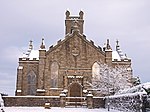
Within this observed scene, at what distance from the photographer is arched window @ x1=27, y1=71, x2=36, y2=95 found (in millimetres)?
48781

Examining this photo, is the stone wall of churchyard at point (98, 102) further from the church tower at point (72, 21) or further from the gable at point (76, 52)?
the church tower at point (72, 21)

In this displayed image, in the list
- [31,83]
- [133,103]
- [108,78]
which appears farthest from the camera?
[31,83]

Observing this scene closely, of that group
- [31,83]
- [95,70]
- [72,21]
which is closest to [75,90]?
[95,70]

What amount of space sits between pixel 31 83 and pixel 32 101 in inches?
428

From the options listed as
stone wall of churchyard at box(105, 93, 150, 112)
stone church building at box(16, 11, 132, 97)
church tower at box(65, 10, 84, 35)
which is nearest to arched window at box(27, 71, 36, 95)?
stone church building at box(16, 11, 132, 97)

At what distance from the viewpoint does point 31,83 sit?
49.0 meters

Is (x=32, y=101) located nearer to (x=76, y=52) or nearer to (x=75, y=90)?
(x=75, y=90)

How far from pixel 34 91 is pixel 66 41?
34.9 feet

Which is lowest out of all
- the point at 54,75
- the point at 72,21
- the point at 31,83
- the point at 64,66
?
the point at 31,83

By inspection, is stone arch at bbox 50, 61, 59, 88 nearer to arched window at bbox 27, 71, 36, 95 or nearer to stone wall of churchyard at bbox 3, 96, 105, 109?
arched window at bbox 27, 71, 36, 95

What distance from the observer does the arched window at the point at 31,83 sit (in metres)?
48.8

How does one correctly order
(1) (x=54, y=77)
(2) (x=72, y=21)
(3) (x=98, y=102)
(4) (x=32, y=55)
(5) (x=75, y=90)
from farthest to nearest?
(2) (x=72, y=21), (4) (x=32, y=55), (1) (x=54, y=77), (5) (x=75, y=90), (3) (x=98, y=102)

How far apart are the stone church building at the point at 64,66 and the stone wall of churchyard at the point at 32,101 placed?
335 inches

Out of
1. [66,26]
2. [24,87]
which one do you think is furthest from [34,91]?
[66,26]
